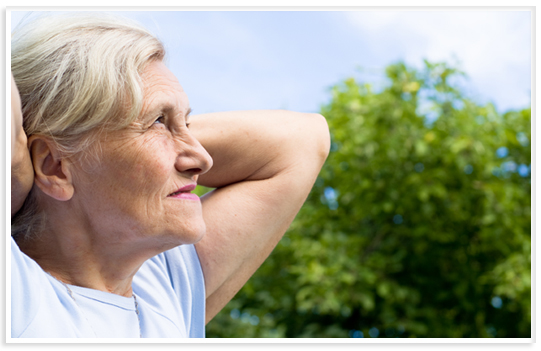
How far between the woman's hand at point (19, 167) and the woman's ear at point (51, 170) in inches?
0.6

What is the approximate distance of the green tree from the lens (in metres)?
3.10

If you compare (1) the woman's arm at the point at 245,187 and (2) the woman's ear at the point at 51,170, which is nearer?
(2) the woman's ear at the point at 51,170

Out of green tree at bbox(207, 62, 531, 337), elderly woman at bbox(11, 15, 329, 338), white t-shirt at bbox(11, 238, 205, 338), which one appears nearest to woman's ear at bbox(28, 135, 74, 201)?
elderly woman at bbox(11, 15, 329, 338)

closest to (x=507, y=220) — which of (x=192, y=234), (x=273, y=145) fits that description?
(x=273, y=145)

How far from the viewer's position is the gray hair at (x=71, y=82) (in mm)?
977

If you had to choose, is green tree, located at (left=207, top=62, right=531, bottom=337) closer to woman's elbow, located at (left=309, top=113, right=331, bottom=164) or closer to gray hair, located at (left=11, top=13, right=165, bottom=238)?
woman's elbow, located at (left=309, top=113, right=331, bottom=164)

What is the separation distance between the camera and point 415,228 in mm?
3301

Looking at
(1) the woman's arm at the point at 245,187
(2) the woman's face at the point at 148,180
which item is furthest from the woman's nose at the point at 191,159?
(1) the woman's arm at the point at 245,187

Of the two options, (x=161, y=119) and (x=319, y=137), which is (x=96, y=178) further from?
(x=319, y=137)

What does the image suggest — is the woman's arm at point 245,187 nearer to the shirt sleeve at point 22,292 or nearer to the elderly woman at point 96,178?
the elderly woman at point 96,178

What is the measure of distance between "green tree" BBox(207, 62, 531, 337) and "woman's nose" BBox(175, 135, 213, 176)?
6.53 feet

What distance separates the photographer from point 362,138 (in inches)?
124

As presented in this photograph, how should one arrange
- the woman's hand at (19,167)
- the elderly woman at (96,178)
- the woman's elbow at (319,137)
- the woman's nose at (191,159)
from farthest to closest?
the woman's elbow at (319,137), the woman's nose at (191,159), the elderly woman at (96,178), the woman's hand at (19,167)

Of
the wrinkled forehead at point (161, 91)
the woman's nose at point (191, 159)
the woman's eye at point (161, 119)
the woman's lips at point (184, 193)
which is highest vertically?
the wrinkled forehead at point (161, 91)
